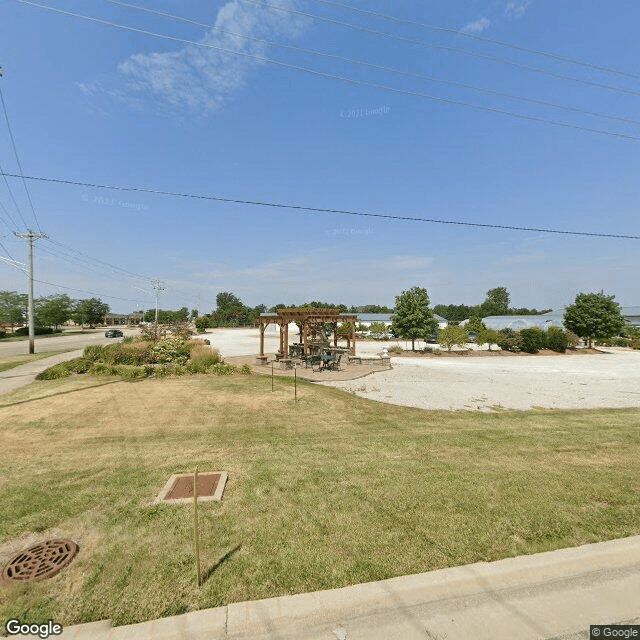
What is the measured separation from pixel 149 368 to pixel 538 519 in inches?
593

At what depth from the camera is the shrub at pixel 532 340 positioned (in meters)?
30.6

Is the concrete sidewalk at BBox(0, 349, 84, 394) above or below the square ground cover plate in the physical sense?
above

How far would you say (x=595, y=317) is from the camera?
33.9 m

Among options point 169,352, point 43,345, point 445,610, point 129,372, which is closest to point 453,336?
point 169,352

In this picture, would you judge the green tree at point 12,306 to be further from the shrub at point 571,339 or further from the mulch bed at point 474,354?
the shrub at point 571,339

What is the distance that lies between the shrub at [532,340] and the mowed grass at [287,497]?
24826 mm

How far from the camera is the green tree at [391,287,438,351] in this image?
31.0 m

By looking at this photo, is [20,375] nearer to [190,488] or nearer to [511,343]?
[190,488]

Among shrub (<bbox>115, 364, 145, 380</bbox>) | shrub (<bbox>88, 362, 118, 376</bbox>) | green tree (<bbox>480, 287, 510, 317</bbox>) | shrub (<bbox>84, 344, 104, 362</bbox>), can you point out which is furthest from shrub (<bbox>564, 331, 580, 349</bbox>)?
green tree (<bbox>480, 287, 510, 317</bbox>)

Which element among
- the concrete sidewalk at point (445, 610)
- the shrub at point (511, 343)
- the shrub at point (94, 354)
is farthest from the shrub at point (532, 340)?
the shrub at point (94, 354)

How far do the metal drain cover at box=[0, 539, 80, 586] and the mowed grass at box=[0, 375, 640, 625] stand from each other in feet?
0.38

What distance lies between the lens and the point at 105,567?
335 cm

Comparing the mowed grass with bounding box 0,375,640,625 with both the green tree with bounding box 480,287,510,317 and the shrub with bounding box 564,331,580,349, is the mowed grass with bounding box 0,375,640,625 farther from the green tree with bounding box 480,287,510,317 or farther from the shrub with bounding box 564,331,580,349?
the green tree with bounding box 480,287,510,317

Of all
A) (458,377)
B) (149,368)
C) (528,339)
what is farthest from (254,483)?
(528,339)
